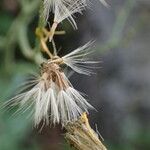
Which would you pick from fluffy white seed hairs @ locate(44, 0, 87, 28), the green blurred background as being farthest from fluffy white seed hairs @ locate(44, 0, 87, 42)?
the green blurred background

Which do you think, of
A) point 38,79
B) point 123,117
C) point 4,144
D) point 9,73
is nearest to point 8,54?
point 9,73

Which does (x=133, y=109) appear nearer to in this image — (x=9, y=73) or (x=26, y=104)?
(x=9, y=73)

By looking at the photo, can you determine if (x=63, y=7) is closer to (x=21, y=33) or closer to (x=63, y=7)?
(x=63, y=7)

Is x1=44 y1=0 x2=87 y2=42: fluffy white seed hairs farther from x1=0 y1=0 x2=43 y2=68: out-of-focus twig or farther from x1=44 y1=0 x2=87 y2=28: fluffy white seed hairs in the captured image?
x1=0 y1=0 x2=43 y2=68: out-of-focus twig

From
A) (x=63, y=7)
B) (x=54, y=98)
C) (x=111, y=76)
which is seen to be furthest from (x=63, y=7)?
(x=111, y=76)

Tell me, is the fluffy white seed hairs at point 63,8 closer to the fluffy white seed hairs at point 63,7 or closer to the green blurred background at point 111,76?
the fluffy white seed hairs at point 63,7

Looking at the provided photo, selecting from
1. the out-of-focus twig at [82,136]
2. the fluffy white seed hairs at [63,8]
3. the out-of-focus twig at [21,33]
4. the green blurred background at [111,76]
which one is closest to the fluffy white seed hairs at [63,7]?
the fluffy white seed hairs at [63,8]
